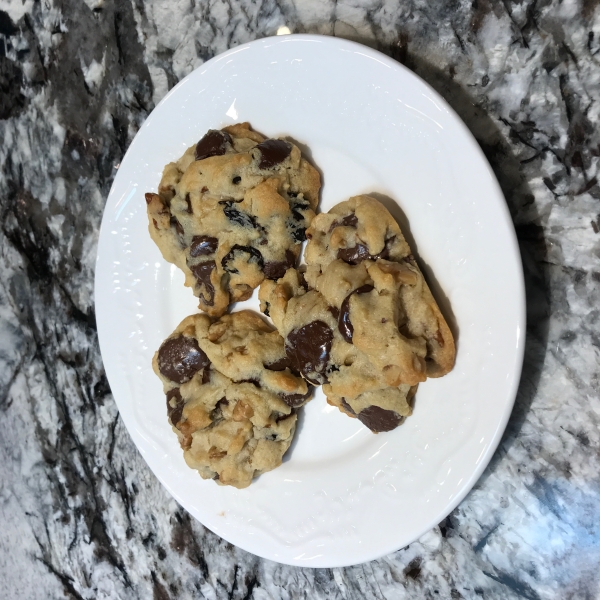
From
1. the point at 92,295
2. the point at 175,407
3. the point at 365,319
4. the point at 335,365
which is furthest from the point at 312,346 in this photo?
the point at 92,295

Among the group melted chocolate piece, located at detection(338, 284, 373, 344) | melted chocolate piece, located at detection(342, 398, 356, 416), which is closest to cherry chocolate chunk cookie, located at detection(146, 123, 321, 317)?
melted chocolate piece, located at detection(338, 284, 373, 344)

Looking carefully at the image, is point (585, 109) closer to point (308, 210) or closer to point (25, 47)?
point (308, 210)

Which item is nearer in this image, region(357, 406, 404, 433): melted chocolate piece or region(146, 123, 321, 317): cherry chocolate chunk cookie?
region(357, 406, 404, 433): melted chocolate piece

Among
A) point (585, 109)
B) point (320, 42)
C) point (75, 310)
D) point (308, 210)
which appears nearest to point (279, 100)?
point (320, 42)

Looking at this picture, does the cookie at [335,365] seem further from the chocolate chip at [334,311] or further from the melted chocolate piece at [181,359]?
the melted chocolate piece at [181,359]

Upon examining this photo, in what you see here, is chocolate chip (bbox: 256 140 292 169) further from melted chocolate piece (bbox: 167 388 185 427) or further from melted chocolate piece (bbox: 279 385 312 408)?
melted chocolate piece (bbox: 167 388 185 427)

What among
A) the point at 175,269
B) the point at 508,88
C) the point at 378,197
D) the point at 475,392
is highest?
the point at 508,88

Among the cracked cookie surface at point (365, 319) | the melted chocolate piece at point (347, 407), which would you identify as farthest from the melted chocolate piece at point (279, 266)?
the melted chocolate piece at point (347, 407)
